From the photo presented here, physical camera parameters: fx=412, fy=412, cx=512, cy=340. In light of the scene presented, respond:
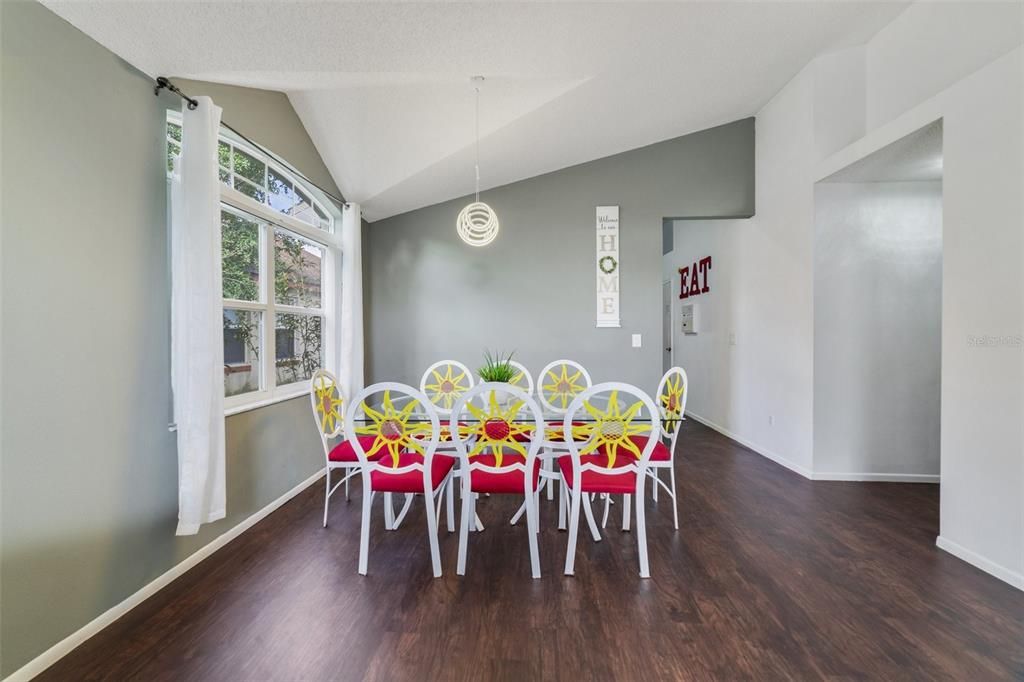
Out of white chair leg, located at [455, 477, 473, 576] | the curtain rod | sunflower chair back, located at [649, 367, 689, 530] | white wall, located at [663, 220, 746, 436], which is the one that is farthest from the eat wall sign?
white chair leg, located at [455, 477, 473, 576]

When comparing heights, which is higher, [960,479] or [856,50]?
[856,50]

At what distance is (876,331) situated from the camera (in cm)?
336

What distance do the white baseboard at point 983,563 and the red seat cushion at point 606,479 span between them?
1803 millimetres

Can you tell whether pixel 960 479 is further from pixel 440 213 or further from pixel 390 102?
pixel 440 213

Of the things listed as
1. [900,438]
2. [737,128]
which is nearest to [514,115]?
[737,128]

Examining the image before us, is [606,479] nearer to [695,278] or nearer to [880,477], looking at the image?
[880,477]

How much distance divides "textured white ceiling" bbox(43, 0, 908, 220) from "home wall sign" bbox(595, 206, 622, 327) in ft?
2.13

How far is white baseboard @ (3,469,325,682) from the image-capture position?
4.85 ft

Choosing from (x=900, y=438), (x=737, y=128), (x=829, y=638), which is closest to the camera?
(x=829, y=638)

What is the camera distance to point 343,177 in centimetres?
368

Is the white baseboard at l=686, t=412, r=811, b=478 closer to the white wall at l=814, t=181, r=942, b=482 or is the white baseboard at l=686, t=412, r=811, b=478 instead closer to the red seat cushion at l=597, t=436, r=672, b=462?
the white wall at l=814, t=181, r=942, b=482

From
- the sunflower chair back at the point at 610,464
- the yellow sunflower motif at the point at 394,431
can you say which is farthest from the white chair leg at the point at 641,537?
the yellow sunflower motif at the point at 394,431

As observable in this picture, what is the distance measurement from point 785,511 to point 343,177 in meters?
4.36

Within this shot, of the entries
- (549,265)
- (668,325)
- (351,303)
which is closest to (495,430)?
(351,303)
